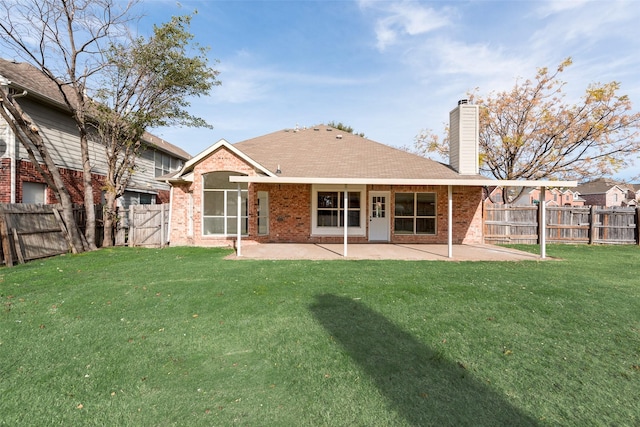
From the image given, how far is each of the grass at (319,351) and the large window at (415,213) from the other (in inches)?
245

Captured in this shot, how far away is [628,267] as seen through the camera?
8.09 meters

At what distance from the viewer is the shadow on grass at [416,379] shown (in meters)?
2.45

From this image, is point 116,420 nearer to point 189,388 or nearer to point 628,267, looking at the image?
point 189,388

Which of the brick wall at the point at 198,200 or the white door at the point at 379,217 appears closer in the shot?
the brick wall at the point at 198,200

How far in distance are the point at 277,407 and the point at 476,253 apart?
945 cm

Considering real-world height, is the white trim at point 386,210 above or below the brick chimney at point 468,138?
below

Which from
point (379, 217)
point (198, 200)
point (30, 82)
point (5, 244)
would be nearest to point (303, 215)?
point (379, 217)

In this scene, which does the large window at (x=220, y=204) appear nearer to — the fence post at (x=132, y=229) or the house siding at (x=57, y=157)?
the fence post at (x=132, y=229)

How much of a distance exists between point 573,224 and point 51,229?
65.5 ft

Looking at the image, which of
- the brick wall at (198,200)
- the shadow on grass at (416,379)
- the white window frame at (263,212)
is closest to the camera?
the shadow on grass at (416,379)

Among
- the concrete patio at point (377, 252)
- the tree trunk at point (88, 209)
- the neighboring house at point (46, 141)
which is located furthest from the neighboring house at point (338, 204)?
the neighboring house at point (46, 141)

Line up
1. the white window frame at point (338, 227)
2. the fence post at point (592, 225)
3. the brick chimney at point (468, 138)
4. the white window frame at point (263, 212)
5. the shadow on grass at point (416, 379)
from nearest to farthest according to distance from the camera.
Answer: the shadow on grass at point (416, 379) → the brick chimney at point (468, 138) → the white window frame at point (263, 212) → the white window frame at point (338, 227) → the fence post at point (592, 225)

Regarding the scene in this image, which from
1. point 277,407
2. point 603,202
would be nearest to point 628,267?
point 277,407

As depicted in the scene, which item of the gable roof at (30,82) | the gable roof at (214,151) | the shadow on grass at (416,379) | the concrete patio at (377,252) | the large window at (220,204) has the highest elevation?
the gable roof at (30,82)
